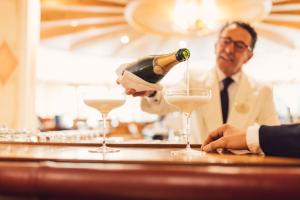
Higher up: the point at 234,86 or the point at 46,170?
the point at 234,86

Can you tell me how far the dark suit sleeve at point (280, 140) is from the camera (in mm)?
1175

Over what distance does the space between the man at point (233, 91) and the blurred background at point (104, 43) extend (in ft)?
1.85

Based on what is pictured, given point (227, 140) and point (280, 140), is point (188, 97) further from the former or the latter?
point (280, 140)

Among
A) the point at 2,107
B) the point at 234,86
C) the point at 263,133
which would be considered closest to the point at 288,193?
Result: the point at 263,133

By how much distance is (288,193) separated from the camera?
83 cm

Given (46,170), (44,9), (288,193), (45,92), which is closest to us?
(288,193)

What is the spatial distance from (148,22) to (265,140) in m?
5.83

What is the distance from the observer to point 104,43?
32.1 ft

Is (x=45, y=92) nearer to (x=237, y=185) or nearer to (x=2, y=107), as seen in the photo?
(x=2, y=107)

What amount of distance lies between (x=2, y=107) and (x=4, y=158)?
2212 millimetres

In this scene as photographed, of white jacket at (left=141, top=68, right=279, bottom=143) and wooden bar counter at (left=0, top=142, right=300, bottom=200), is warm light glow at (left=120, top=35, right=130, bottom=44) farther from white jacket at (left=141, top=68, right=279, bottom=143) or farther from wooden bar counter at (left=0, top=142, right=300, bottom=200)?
wooden bar counter at (left=0, top=142, right=300, bottom=200)

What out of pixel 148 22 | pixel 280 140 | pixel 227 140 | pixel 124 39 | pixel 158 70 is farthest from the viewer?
pixel 124 39

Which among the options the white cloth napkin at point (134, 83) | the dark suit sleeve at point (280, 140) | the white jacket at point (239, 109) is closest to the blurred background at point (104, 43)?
the white cloth napkin at point (134, 83)

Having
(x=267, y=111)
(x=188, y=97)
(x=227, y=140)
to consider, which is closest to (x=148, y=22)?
(x=267, y=111)
